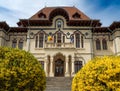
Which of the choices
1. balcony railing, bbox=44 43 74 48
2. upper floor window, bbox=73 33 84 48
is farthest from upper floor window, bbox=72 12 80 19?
balcony railing, bbox=44 43 74 48

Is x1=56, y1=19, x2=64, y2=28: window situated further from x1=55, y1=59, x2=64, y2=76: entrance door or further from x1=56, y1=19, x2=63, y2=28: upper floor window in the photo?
x1=55, y1=59, x2=64, y2=76: entrance door

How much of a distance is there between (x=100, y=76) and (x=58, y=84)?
10.0m

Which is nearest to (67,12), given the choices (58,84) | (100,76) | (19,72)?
(58,84)

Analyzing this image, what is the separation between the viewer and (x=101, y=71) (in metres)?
12.6

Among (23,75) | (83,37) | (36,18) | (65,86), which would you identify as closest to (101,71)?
(23,75)

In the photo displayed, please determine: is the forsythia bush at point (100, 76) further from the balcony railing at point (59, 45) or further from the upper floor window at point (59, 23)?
the upper floor window at point (59, 23)

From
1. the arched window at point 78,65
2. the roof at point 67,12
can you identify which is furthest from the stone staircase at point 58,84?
the roof at point 67,12

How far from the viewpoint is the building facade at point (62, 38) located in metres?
28.7

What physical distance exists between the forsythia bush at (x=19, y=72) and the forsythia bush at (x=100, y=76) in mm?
2292

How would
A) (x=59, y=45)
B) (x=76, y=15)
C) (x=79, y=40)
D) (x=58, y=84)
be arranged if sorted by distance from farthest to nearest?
(x=76, y=15) → (x=79, y=40) → (x=59, y=45) → (x=58, y=84)

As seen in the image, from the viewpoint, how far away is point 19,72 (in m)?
12.7

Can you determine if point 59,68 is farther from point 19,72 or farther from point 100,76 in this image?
point 100,76

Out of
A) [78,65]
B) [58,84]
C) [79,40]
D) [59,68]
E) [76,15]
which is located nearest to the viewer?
[58,84]

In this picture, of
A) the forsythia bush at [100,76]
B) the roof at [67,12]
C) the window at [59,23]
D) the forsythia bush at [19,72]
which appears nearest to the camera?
the forsythia bush at [100,76]
